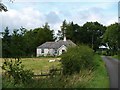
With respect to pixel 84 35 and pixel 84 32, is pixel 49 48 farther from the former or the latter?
pixel 84 32

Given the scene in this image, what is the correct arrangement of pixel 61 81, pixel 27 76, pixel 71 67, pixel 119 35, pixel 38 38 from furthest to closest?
pixel 38 38
pixel 119 35
pixel 71 67
pixel 61 81
pixel 27 76

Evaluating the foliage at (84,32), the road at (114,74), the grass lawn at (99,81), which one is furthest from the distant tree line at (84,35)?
the grass lawn at (99,81)

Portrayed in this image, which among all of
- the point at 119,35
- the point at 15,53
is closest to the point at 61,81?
the point at 15,53

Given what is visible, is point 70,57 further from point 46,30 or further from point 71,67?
point 46,30

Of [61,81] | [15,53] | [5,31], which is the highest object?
[5,31]

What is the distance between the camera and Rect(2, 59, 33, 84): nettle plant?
988cm

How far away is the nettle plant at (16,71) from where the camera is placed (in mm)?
9883

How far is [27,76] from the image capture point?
10.5 metres

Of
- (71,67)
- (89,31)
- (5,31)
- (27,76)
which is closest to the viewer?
(5,31)

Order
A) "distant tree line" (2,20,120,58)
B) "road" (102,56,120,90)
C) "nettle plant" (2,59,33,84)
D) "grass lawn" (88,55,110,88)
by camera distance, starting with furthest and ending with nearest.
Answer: "distant tree line" (2,20,120,58)
"road" (102,56,120,90)
"grass lawn" (88,55,110,88)
"nettle plant" (2,59,33,84)

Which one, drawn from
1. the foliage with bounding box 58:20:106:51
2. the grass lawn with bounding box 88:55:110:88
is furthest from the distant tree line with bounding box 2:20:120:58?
the grass lawn with bounding box 88:55:110:88

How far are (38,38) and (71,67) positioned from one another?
90413 mm

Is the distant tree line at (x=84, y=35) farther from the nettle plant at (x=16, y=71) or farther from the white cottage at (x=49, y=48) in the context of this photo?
the nettle plant at (x=16, y=71)

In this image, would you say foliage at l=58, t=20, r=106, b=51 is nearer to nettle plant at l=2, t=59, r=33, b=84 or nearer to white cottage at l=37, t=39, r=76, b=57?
white cottage at l=37, t=39, r=76, b=57
